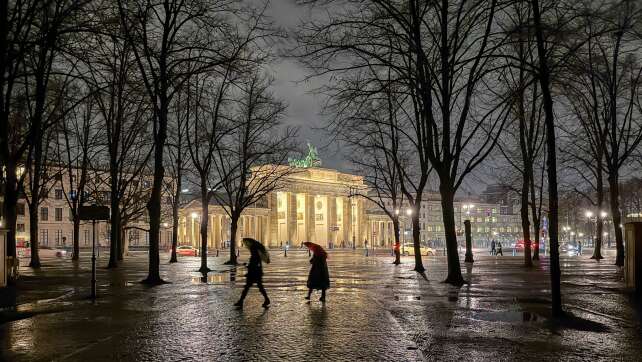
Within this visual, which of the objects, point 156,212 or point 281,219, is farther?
point 281,219

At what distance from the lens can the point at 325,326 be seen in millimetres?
12062

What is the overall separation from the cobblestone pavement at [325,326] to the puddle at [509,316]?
2 cm

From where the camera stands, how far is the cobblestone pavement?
934 centimetres

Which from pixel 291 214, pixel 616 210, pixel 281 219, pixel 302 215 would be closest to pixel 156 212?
pixel 616 210

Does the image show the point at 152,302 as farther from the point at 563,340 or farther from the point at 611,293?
the point at 611,293

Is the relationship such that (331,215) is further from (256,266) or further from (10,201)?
(256,266)

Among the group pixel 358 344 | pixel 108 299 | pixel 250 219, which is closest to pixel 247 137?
pixel 108 299

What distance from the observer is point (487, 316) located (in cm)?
1345

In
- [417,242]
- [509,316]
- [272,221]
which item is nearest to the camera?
[509,316]

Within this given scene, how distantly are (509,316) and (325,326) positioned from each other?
13.5 ft

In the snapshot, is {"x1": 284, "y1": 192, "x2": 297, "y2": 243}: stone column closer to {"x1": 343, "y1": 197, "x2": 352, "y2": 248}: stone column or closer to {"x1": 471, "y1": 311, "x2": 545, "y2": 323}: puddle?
{"x1": 343, "y1": 197, "x2": 352, "y2": 248}: stone column

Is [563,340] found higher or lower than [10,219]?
lower

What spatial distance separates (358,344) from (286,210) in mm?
110996

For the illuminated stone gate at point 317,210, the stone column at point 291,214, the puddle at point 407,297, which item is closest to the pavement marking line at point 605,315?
the puddle at point 407,297
